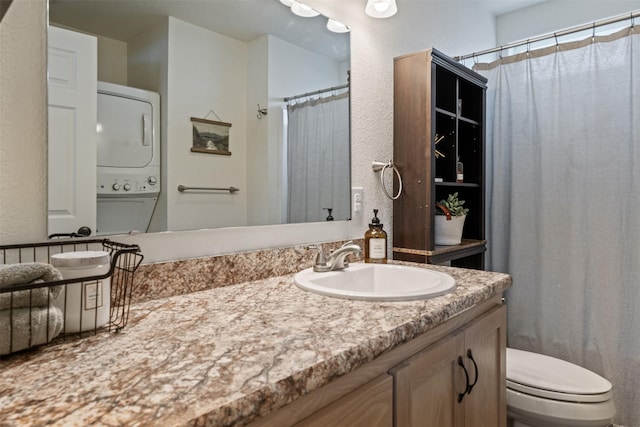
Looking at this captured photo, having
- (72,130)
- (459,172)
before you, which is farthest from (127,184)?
(459,172)

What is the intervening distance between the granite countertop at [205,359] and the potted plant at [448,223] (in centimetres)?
85

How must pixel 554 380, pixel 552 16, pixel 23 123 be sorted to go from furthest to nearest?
pixel 552 16 → pixel 554 380 → pixel 23 123

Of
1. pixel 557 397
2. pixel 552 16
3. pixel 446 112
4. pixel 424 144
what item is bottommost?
pixel 557 397

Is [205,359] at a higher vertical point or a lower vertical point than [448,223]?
lower

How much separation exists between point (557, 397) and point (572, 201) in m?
0.96

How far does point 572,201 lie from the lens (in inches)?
75.0

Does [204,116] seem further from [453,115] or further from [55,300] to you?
[453,115]

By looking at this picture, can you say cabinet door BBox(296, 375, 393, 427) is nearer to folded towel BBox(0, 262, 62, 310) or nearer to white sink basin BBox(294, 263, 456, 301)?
white sink basin BBox(294, 263, 456, 301)

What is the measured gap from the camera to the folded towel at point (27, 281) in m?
0.61

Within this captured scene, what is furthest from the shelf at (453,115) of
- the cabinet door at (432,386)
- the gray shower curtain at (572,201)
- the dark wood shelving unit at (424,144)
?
the cabinet door at (432,386)

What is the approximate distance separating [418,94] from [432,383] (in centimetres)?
118

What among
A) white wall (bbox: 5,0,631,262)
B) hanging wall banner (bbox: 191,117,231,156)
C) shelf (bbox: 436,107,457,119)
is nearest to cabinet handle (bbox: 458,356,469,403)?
white wall (bbox: 5,0,631,262)

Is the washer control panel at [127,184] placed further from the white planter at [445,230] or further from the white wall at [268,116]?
the white planter at [445,230]

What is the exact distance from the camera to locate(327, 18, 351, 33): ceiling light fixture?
1512 millimetres
